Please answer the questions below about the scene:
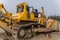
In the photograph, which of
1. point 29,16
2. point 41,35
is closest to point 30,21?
point 29,16

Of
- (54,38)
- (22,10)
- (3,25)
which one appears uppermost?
(22,10)

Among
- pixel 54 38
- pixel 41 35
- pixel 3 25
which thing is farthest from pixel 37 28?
pixel 3 25

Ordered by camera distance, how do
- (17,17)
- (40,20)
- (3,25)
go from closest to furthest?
(3,25)
(17,17)
(40,20)

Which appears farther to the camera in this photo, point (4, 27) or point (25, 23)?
point (25, 23)

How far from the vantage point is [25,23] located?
721 inches

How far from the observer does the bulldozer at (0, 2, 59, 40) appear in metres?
16.7

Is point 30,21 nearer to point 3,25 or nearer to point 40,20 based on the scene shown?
point 40,20

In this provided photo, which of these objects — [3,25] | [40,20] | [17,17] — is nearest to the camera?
[3,25]

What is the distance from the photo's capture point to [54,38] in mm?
16750

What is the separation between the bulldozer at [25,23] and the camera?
54.9ft

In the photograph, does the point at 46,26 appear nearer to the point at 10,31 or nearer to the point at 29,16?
the point at 29,16

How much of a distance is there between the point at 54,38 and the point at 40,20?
3.02m

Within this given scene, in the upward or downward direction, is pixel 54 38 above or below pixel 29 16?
below

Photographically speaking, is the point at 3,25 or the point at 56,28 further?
the point at 56,28
